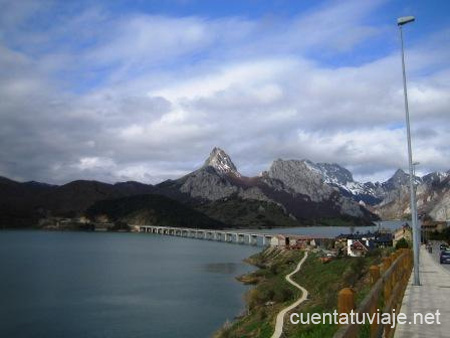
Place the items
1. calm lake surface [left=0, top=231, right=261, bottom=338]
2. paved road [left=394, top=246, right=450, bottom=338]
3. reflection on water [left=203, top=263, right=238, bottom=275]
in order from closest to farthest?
paved road [left=394, top=246, right=450, bottom=338], calm lake surface [left=0, top=231, right=261, bottom=338], reflection on water [left=203, top=263, right=238, bottom=275]

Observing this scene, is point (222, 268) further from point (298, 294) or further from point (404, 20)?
point (404, 20)

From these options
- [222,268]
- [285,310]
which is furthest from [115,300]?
[222,268]

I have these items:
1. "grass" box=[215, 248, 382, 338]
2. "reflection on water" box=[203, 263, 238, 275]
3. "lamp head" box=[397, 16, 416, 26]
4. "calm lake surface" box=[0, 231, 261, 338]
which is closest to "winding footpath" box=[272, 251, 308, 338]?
"grass" box=[215, 248, 382, 338]

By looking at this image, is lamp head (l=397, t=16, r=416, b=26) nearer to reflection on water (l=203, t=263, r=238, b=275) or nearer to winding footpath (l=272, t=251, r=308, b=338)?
winding footpath (l=272, t=251, r=308, b=338)

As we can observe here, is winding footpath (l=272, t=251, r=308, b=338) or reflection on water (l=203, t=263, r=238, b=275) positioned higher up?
winding footpath (l=272, t=251, r=308, b=338)

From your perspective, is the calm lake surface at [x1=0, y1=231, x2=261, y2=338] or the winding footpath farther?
the calm lake surface at [x1=0, y1=231, x2=261, y2=338]

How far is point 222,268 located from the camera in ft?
326

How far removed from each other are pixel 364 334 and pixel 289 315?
22.2 meters

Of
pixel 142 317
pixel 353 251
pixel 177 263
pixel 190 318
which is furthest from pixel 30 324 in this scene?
pixel 177 263

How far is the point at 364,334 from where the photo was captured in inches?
423

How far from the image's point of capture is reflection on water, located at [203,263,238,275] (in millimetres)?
93500

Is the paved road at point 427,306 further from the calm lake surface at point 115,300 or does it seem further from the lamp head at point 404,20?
the calm lake surface at point 115,300

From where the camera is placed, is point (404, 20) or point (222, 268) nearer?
point (404, 20)

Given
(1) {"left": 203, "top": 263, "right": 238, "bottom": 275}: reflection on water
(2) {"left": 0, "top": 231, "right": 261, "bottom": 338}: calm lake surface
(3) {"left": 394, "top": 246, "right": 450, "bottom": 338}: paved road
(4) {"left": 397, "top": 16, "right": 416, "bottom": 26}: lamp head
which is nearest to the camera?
(3) {"left": 394, "top": 246, "right": 450, "bottom": 338}: paved road
